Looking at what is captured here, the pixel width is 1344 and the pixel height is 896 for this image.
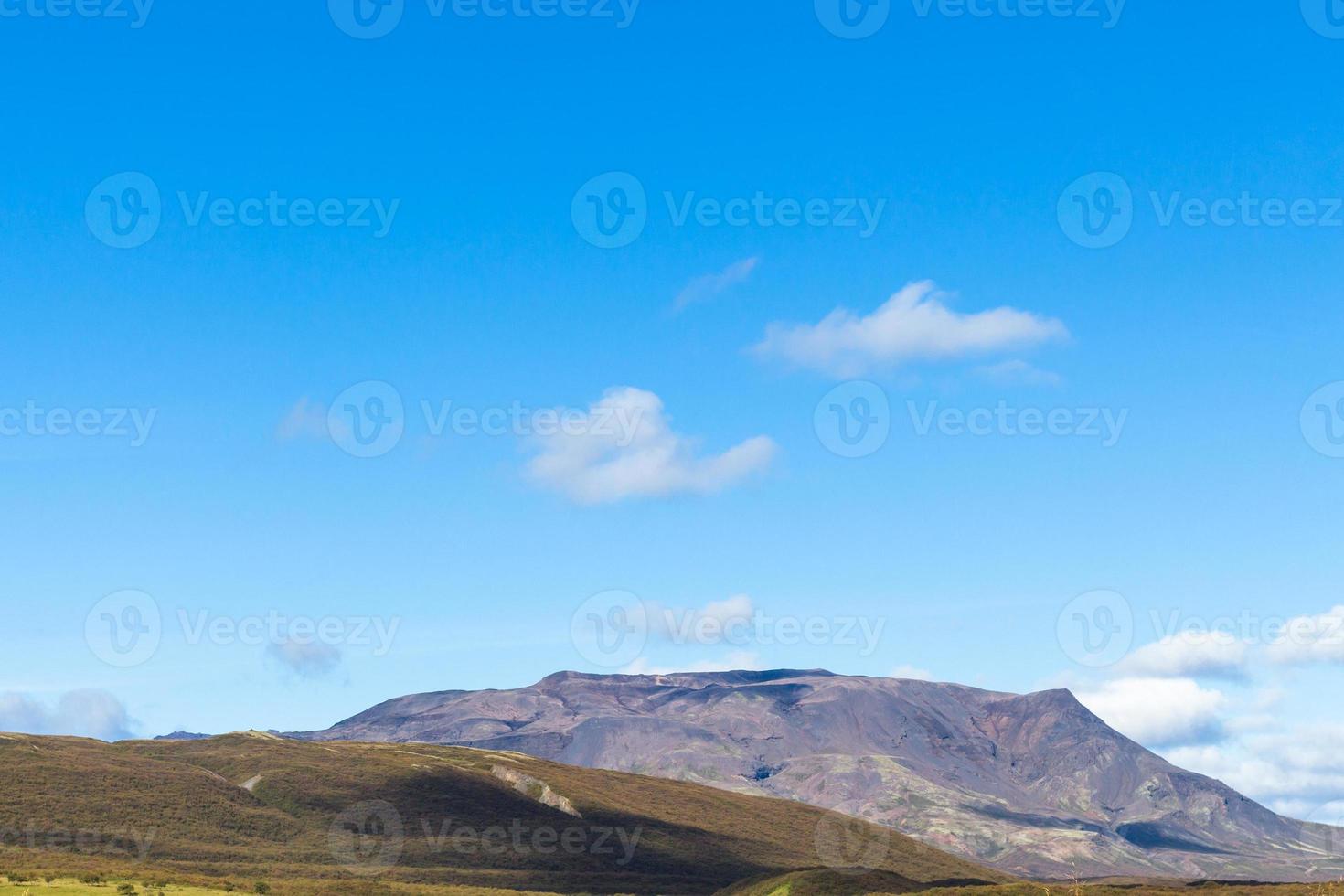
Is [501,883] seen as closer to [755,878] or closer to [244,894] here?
[755,878]

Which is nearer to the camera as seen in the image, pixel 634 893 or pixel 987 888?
pixel 987 888

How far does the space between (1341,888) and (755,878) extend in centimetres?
8054

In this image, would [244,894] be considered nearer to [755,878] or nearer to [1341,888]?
[755,878]

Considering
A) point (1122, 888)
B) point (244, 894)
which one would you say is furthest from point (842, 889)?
point (244, 894)

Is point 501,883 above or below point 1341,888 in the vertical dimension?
below

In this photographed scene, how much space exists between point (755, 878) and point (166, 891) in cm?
6919

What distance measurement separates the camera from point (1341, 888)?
199 feet

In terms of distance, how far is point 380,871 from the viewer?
19800cm

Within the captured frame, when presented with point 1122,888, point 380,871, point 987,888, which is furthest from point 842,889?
point 380,871

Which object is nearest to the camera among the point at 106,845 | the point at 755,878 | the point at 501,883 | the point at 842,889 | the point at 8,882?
the point at 8,882

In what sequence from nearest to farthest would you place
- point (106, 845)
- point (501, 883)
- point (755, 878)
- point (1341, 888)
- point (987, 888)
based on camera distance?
point (1341, 888)
point (987, 888)
point (755, 878)
point (106, 845)
point (501, 883)
